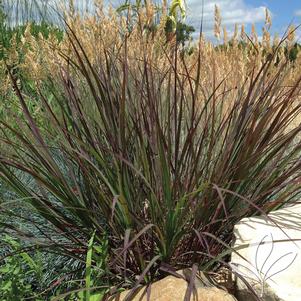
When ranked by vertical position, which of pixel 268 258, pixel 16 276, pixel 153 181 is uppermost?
pixel 153 181

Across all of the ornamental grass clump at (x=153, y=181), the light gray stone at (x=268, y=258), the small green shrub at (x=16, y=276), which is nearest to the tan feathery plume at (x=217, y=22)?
the ornamental grass clump at (x=153, y=181)

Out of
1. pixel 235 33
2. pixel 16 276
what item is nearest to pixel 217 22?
pixel 235 33

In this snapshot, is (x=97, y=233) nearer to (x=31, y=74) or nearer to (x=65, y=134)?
(x=65, y=134)

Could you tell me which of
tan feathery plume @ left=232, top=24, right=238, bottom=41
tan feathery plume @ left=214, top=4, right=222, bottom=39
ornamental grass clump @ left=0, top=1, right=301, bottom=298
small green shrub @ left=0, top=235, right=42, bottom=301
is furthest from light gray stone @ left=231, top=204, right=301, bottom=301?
tan feathery plume @ left=232, top=24, right=238, bottom=41

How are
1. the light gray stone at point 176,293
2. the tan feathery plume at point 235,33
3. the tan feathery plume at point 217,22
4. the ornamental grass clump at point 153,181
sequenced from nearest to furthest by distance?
1. the light gray stone at point 176,293
2. the ornamental grass clump at point 153,181
3. the tan feathery plume at point 217,22
4. the tan feathery plume at point 235,33

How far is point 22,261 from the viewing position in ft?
9.05

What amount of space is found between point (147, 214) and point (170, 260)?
29 centimetres

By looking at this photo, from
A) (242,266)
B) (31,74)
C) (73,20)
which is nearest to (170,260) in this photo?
(242,266)

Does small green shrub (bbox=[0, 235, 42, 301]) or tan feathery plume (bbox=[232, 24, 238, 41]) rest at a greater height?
tan feathery plume (bbox=[232, 24, 238, 41])

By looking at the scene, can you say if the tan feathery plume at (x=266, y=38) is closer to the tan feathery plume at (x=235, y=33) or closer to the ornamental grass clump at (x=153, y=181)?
the tan feathery plume at (x=235, y=33)

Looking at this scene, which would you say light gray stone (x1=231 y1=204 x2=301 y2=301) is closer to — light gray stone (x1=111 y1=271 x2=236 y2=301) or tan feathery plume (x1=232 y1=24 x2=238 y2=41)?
light gray stone (x1=111 y1=271 x2=236 y2=301)

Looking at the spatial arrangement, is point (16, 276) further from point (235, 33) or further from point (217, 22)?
point (235, 33)

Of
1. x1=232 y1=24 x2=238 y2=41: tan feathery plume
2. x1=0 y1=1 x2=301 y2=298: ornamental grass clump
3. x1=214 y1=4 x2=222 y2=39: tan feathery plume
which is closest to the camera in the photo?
x1=0 y1=1 x2=301 y2=298: ornamental grass clump

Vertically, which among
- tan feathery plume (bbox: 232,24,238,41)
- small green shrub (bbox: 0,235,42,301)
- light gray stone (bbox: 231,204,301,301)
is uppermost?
tan feathery plume (bbox: 232,24,238,41)
